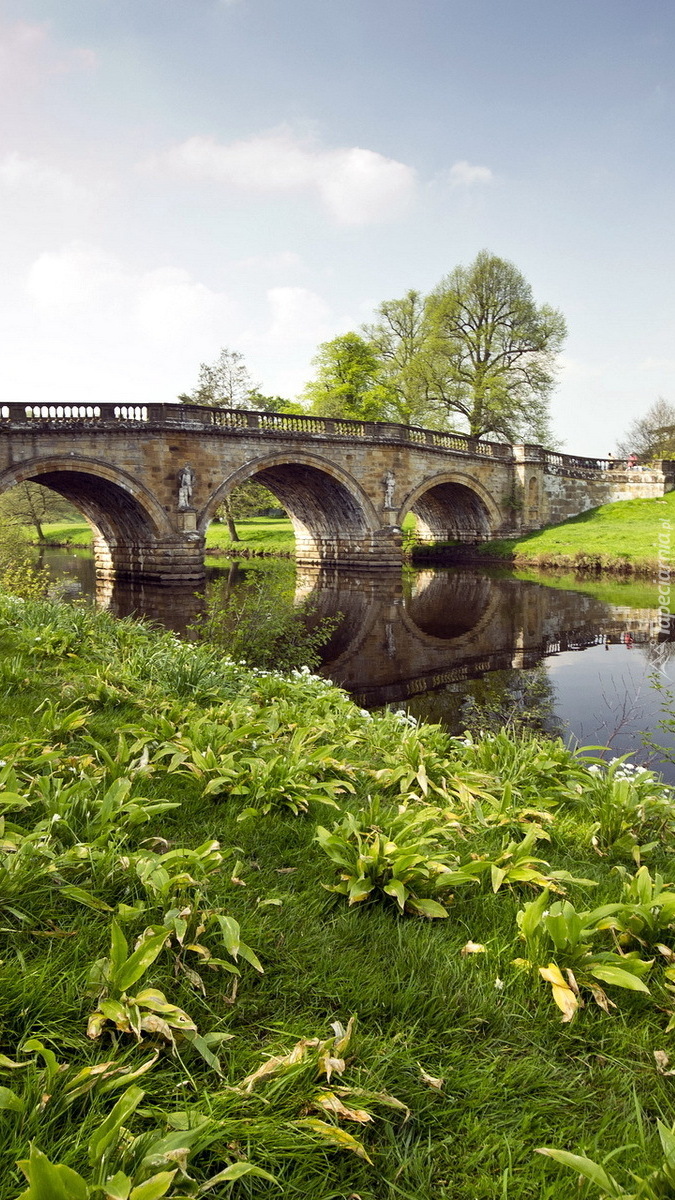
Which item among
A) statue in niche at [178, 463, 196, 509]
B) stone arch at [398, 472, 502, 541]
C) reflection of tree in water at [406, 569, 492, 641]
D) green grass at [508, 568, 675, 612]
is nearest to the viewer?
reflection of tree in water at [406, 569, 492, 641]

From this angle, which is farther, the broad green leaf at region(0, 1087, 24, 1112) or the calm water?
the calm water

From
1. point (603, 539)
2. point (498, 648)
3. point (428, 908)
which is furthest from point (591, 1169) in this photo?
point (603, 539)

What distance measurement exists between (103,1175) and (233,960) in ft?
2.81

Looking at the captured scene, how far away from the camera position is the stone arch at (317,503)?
26219mm

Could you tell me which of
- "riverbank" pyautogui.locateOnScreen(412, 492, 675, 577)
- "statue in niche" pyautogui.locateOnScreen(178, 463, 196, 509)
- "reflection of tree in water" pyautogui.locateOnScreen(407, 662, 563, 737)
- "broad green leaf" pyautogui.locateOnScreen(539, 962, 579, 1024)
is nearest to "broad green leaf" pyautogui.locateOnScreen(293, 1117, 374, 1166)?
"broad green leaf" pyautogui.locateOnScreen(539, 962, 579, 1024)

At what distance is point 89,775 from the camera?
3541mm

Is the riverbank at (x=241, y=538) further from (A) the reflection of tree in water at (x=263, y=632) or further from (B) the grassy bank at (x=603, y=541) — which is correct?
(A) the reflection of tree in water at (x=263, y=632)

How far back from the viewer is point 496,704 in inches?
383

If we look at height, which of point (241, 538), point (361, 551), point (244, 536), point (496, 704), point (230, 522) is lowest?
A: point (496, 704)

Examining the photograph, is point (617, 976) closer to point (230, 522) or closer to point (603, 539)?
point (603, 539)

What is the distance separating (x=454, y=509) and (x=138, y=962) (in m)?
36.6

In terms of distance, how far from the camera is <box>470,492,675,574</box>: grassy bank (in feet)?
84.8

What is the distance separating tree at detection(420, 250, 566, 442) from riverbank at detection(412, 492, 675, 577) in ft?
25.4

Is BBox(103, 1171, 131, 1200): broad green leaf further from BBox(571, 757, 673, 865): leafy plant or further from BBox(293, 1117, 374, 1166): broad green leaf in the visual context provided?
BBox(571, 757, 673, 865): leafy plant
